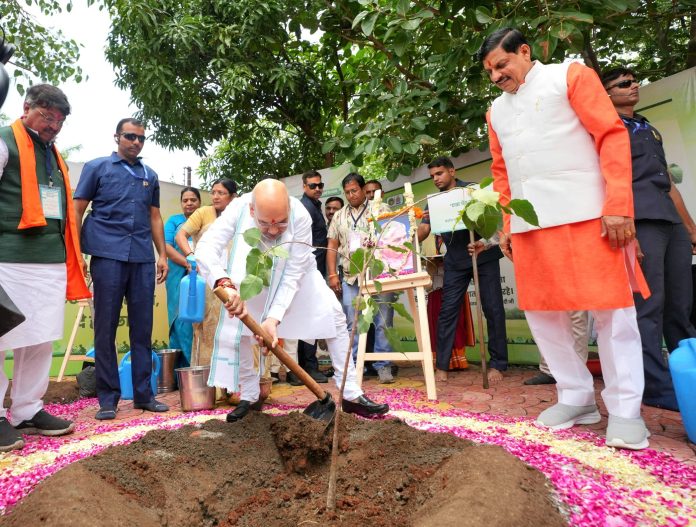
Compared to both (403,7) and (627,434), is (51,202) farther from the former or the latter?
(627,434)

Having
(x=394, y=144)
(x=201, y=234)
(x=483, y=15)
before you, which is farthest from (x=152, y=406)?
(x=483, y=15)

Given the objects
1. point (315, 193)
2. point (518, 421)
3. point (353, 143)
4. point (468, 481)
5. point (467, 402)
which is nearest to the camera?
point (468, 481)

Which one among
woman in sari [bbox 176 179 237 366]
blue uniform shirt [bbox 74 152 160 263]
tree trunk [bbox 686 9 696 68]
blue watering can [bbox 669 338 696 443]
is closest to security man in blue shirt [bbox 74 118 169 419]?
blue uniform shirt [bbox 74 152 160 263]

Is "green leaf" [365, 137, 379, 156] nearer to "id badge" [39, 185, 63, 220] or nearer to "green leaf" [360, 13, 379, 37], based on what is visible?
"green leaf" [360, 13, 379, 37]

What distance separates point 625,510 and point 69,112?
3.27 meters

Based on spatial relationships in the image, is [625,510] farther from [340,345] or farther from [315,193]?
[315,193]

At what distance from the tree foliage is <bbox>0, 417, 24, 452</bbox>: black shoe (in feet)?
9.95

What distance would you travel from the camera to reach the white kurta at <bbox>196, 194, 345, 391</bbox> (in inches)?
109

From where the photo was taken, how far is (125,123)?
337 cm

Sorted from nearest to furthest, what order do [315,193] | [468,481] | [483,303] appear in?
[468,481] < [483,303] < [315,193]

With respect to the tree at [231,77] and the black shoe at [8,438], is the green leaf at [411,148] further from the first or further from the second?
the black shoe at [8,438]

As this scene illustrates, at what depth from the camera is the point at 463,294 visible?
164 inches

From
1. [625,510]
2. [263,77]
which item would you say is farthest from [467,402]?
[263,77]

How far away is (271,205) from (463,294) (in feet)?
7.41
